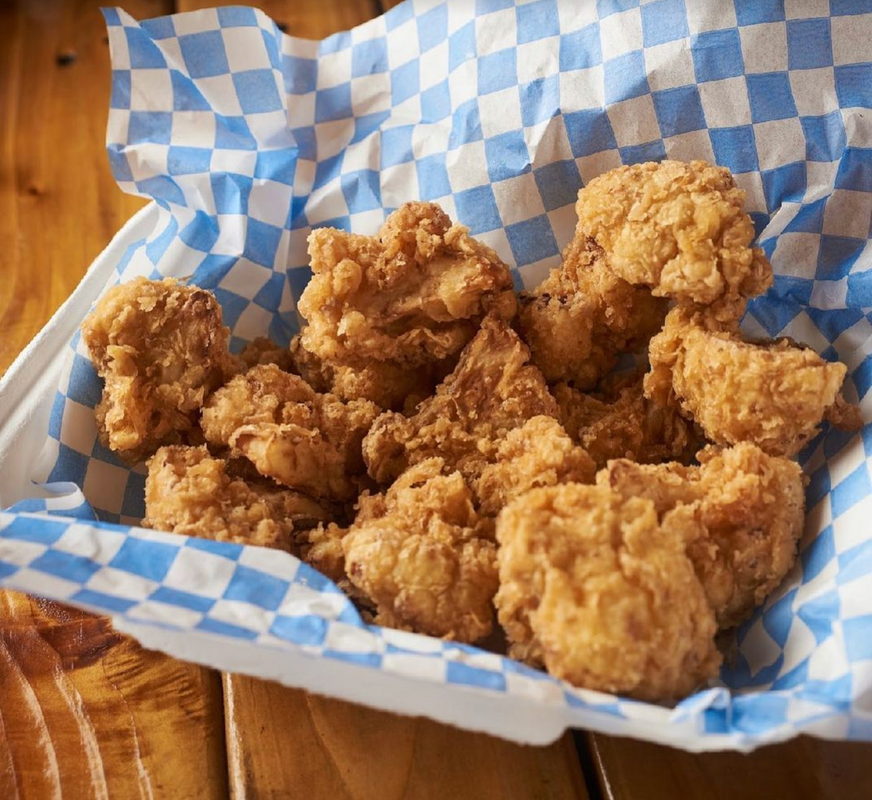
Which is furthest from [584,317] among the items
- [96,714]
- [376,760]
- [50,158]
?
[50,158]

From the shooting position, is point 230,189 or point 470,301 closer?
point 470,301

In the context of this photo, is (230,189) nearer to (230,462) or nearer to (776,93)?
(230,462)

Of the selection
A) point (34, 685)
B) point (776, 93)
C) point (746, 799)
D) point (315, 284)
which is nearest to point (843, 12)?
point (776, 93)

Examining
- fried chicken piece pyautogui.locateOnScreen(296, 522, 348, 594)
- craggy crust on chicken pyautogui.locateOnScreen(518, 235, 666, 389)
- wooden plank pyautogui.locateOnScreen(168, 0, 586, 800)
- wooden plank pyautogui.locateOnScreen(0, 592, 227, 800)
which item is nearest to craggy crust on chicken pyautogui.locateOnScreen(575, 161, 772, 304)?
craggy crust on chicken pyautogui.locateOnScreen(518, 235, 666, 389)

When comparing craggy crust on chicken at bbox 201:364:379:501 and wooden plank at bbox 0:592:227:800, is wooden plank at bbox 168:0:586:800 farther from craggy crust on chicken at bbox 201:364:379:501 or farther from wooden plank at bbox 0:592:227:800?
craggy crust on chicken at bbox 201:364:379:501

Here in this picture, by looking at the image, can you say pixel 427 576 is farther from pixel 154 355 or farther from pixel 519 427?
pixel 154 355

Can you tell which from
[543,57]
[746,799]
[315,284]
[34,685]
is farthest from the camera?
[543,57]
